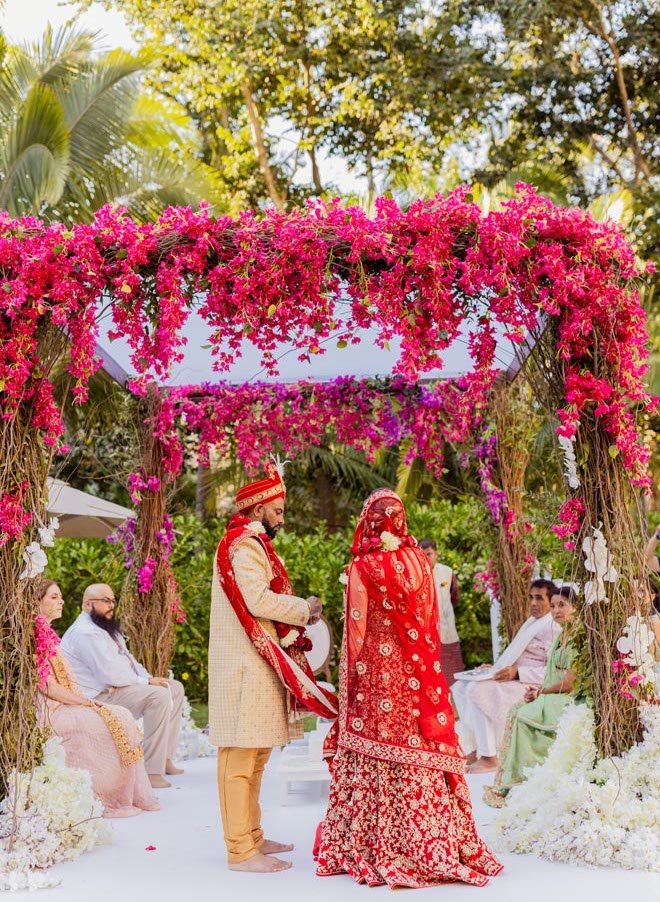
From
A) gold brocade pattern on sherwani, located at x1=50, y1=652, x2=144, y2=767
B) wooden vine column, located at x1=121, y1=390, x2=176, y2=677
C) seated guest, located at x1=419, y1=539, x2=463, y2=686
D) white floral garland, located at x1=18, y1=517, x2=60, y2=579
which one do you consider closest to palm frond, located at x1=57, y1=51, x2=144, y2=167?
wooden vine column, located at x1=121, y1=390, x2=176, y2=677

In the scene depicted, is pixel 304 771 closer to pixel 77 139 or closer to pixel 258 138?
pixel 77 139

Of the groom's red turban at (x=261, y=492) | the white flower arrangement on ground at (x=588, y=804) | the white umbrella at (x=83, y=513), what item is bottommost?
the white flower arrangement on ground at (x=588, y=804)

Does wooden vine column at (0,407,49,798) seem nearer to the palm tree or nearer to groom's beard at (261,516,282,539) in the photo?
groom's beard at (261,516,282,539)

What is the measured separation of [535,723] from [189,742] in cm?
331

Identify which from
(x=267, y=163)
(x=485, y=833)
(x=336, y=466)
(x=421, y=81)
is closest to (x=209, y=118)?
(x=267, y=163)

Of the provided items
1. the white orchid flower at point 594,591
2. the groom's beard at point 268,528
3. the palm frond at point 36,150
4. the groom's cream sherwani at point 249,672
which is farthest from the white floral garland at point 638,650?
the palm frond at point 36,150

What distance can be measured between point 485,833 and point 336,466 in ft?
31.6

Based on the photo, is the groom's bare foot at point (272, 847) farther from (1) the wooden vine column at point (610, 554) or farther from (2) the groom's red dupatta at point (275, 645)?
(1) the wooden vine column at point (610, 554)

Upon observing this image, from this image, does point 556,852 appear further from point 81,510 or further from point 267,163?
point 267,163

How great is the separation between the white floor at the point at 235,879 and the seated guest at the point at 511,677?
113 centimetres

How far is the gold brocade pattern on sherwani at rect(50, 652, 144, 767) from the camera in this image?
18.6ft

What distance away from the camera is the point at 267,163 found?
16.1 m

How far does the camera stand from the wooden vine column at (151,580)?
7.99m

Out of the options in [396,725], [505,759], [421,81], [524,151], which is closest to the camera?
[396,725]
